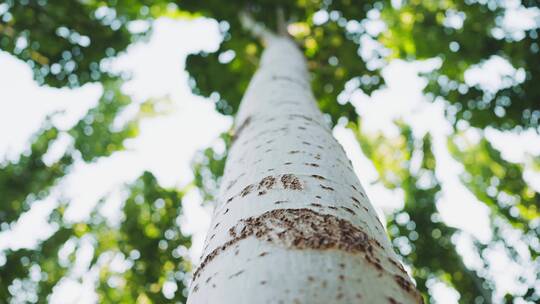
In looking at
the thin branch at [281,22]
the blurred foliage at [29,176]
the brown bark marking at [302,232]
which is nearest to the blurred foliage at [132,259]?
the blurred foliage at [29,176]

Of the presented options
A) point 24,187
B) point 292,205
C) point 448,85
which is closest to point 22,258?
point 24,187

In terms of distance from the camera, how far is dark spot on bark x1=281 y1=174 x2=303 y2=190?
0.99 meters

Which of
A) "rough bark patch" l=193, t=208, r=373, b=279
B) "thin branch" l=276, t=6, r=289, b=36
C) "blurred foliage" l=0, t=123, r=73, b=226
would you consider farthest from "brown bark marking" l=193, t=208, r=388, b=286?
"blurred foliage" l=0, t=123, r=73, b=226

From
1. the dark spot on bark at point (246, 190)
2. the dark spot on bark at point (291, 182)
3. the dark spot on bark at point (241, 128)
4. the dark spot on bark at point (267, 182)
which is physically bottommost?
the dark spot on bark at point (241, 128)

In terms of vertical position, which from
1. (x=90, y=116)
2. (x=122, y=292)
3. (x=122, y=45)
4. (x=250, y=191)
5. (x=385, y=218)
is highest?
(x=250, y=191)

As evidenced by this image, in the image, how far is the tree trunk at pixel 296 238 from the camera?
0.67m

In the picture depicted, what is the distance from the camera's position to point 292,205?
91 cm

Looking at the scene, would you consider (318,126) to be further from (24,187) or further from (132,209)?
(24,187)

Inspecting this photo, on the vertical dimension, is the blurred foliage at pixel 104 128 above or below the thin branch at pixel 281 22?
below

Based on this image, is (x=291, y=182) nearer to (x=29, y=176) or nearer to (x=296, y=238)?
(x=296, y=238)

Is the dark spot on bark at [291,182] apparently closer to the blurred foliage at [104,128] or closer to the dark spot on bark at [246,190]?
the dark spot on bark at [246,190]

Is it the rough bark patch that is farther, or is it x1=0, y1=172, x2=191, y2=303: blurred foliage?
x1=0, y1=172, x2=191, y2=303: blurred foliage

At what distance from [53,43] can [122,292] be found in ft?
13.6

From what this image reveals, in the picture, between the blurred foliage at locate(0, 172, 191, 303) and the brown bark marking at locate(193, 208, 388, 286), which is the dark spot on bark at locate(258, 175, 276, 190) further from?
the blurred foliage at locate(0, 172, 191, 303)
